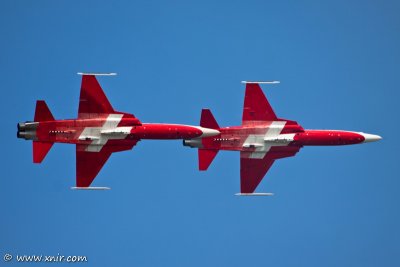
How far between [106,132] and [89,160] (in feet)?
5.58

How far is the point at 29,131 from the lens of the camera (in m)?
69.9

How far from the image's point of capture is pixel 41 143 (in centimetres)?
6994

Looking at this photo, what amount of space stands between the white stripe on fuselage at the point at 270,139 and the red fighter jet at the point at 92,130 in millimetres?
2134

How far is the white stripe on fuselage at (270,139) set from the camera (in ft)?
235

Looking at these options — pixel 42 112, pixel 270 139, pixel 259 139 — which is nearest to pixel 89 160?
pixel 42 112

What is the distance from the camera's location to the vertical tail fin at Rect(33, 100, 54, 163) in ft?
229

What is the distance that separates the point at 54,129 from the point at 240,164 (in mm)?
9392

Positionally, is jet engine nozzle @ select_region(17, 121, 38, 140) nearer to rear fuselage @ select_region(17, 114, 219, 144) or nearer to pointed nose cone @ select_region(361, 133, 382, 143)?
rear fuselage @ select_region(17, 114, 219, 144)

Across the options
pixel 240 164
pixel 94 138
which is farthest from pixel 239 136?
pixel 94 138

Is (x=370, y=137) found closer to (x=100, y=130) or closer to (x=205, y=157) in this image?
(x=205, y=157)

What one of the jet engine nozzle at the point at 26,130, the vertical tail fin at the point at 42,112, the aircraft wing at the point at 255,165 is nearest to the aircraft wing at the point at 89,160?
the vertical tail fin at the point at 42,112

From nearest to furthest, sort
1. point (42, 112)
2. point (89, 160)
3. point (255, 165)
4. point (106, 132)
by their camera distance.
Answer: point (42, 112) < point (106, 132) < point (89, 160) < point (255, 165)

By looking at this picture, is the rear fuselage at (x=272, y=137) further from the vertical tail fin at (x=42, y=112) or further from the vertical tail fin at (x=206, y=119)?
the vertical tail fin at (x=42, y=112)

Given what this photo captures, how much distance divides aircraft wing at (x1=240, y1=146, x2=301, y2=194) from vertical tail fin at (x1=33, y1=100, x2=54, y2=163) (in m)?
9.62
